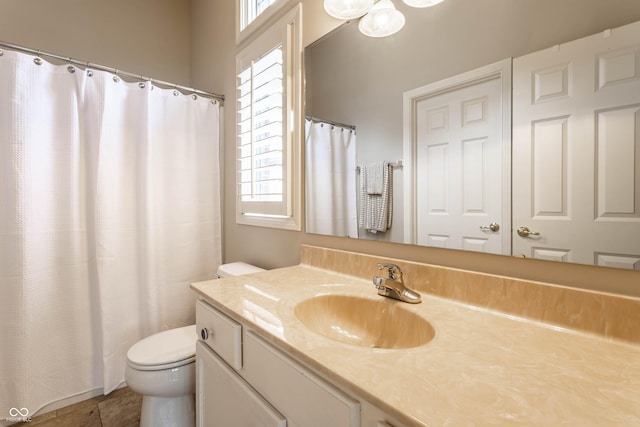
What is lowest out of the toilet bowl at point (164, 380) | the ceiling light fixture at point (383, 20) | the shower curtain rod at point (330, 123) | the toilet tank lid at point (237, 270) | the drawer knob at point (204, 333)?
the toilet bowl at point (164, 380)

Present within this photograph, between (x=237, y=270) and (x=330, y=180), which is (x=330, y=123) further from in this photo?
(x=237, y=270)

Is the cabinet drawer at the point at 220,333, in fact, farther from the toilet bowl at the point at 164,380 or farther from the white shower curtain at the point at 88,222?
the white shower curtain at the point at 88,222

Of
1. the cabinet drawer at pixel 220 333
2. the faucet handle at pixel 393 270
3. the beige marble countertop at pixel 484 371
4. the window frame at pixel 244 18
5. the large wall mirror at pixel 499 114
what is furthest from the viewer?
the window frame at pixel 244 18

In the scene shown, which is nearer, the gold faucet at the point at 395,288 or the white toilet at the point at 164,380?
the gold faucet at the point at 395,288

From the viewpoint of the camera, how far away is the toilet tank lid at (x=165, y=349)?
1.34 metres

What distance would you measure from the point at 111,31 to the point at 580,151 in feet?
9.53

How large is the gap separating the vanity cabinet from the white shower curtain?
3.14 feet

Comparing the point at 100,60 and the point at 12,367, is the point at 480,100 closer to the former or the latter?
the point at 12,367

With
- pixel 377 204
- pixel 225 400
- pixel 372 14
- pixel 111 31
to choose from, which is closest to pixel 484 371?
pixel 377 204

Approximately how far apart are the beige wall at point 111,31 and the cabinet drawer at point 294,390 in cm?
246

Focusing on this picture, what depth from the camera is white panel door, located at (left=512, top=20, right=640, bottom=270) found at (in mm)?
656

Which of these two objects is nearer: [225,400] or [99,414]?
[225,400]

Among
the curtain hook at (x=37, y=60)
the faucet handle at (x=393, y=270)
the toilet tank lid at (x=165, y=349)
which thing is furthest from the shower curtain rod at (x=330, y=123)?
the curtain hook at (x=37, y=60)

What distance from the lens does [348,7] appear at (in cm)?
115
